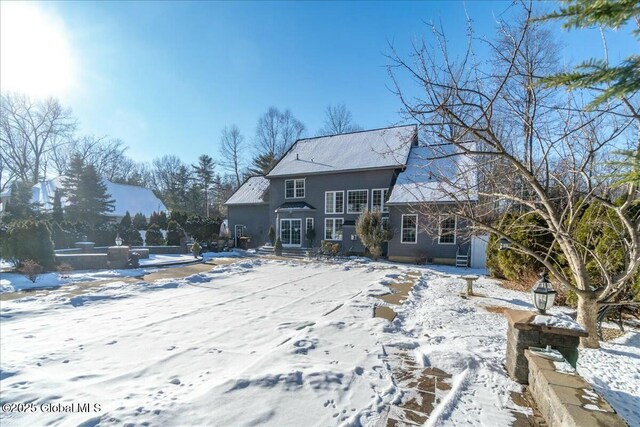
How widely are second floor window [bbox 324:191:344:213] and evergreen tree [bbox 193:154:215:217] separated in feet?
87.0

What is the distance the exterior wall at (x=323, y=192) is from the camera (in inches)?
704

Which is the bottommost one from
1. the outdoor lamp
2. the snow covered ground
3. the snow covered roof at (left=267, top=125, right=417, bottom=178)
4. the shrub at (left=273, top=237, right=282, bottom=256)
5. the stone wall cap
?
the snow covered ground

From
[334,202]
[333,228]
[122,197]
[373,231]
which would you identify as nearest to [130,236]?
[333,228]

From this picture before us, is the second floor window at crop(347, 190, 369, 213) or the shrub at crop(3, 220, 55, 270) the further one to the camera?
the second floor window at crop(347, 190, 369, 213)

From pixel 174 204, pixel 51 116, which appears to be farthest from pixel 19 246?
pixel 174 204

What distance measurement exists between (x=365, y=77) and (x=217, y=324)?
6.23 meters

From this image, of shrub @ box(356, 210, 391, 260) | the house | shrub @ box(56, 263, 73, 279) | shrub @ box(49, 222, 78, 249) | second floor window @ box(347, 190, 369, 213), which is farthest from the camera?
second floor window @ box(347, 190, 369, 213)

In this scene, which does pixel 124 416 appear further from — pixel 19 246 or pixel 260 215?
pixel 260 215

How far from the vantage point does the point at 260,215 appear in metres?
23.0

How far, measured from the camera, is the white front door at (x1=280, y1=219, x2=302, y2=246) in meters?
20.3

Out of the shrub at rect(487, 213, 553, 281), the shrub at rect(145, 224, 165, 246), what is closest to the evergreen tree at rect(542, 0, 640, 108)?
the shrub at rect(487, 213, 553, 281)

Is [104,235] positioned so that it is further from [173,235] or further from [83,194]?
[83,194]

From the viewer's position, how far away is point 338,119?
111ft

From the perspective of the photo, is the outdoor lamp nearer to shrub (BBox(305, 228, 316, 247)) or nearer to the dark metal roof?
shrub (BBox(305, 228, 316, 247))
